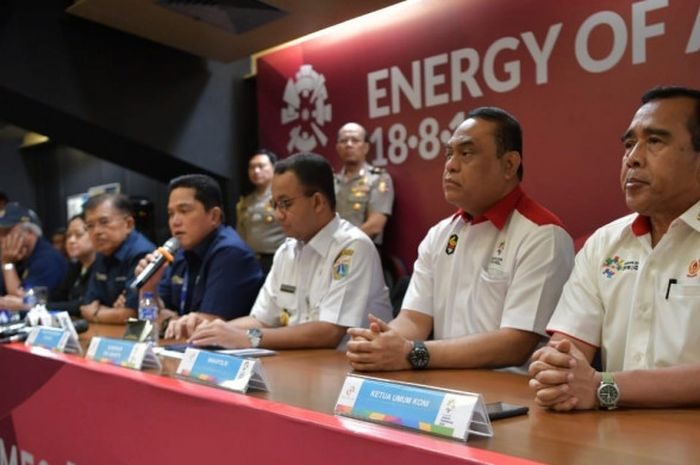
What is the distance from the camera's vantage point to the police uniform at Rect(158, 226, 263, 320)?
2.51 metres

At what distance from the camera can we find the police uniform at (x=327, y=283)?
2.08 metres

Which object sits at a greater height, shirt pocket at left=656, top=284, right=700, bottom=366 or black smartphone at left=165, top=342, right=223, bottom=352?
shirt pocket at left=656, top=284, right=700, bottom=366

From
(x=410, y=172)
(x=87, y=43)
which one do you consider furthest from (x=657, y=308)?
(x=87, y=43)

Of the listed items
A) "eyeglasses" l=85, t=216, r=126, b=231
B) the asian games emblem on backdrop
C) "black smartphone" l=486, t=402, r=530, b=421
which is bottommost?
"black smartphone" l=486, t=402, r=530, b=421

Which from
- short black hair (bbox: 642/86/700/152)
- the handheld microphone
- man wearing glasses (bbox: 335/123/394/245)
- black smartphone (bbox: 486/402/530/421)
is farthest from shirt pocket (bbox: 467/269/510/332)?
man wearing glasses (bbox: 335/123/394/245)

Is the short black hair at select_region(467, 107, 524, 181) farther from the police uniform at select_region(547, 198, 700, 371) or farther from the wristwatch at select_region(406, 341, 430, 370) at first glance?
A: the wristwatch at select_region(406, 341, 430, 370)

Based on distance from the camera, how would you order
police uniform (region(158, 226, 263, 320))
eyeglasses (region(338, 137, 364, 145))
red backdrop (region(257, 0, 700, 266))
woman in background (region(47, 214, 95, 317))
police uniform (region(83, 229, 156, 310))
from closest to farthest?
police uniform (region(158, 226, 263, 320)) < police uniform (region(83, 229, 156, 310)) < red backdrop (region(257, 0, 700, 266)) < woman in background (region(47, 214, 95, 317)) < eyeglasses (region(338, 137, 364, 145))

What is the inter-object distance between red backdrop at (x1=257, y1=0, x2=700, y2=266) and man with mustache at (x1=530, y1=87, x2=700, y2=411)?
189 centimetres

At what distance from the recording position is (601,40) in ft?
10.8

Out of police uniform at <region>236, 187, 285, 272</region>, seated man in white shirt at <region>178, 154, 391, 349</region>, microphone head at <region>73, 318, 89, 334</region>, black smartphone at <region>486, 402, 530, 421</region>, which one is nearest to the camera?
black smartphone at <region>486, 402, 530, 421</region>

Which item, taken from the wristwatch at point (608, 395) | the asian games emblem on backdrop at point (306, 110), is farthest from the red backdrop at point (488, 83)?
the wristwatch at point (608, 395)

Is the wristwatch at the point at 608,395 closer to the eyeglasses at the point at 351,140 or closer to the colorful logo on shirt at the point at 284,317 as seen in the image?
the colorful logo on shirt at the point at 284,317

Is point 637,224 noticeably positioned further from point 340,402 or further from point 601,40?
point 601,40

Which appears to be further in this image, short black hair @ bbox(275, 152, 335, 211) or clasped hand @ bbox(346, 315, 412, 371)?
short black hair @ bbox(275, 152, 335, 211)
